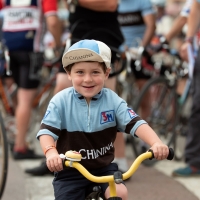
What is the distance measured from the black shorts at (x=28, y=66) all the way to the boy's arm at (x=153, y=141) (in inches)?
134

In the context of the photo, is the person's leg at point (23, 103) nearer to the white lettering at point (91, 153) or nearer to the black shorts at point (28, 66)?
the black shorts at point (28, 66)

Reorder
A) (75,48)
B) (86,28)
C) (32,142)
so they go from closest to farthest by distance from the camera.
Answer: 1. (75,48)
2. (86,28)
3. (32,142)

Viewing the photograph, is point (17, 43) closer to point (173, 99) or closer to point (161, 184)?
point (173, 99)

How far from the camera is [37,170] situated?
5.91 m

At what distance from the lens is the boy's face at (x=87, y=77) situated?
3588 millimetres

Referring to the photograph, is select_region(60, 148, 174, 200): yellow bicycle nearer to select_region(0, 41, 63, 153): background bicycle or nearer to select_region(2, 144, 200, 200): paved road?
select_region(2, 144, 200, 200): paved road

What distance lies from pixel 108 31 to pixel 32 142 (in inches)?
91.3

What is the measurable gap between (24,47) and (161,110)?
1.67 meters

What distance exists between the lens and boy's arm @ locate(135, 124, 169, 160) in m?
3.31

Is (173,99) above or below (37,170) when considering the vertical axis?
above

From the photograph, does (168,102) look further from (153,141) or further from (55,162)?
(55,162)

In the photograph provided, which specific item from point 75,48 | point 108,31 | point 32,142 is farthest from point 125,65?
point 75,48

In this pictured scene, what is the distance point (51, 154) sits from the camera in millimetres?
3309

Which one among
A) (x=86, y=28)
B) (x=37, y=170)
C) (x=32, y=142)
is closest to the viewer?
(x=86, y=28)
